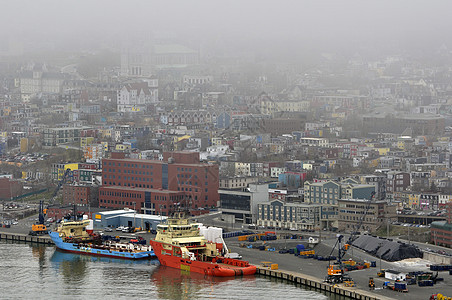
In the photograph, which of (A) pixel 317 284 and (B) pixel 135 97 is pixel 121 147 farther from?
(A) pixel 317 284

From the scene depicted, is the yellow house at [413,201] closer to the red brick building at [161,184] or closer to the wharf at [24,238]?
the red brick building at [161,184]

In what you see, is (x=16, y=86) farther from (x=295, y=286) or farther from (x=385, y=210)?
(x=295, y=286)

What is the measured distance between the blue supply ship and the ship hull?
780 mm

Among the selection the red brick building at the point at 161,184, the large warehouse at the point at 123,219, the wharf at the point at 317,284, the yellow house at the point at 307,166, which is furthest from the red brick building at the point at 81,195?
the wharf at the point at 317,284

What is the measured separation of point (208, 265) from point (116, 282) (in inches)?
79.5

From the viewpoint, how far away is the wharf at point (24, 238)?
1209 inches

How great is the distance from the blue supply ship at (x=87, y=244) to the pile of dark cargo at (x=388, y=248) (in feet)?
15.7

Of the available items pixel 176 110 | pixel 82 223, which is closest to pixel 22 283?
pixel 82 223

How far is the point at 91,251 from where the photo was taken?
29.0 meters

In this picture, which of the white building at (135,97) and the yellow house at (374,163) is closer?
the yellow house at (374,163)

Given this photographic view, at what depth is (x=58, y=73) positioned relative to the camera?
228 feet

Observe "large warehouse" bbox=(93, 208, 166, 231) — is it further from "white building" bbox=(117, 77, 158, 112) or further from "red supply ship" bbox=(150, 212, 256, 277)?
"white building" bbox=(117, 77, 158, 112)

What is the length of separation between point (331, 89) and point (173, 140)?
20051mm

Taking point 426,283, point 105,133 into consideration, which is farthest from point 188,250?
point 105,133
